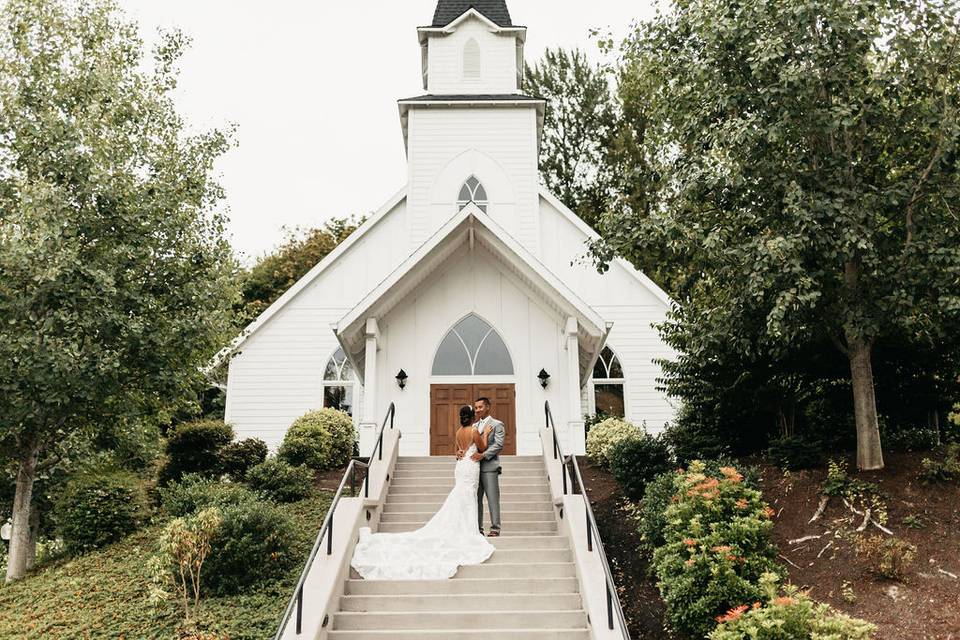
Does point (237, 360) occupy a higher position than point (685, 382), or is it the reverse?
point (237, 360)

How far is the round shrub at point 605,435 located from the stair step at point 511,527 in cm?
666

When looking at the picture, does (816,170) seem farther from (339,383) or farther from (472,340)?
(339,383)

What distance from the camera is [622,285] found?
22109mm

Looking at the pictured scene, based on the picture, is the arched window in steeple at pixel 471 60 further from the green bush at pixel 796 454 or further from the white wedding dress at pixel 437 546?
the white wedding dress at pixel 437 546

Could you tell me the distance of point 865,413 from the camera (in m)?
11.3

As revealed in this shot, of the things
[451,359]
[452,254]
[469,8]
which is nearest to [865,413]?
[451,359]

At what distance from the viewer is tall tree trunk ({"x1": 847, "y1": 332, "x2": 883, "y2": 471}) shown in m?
11.3

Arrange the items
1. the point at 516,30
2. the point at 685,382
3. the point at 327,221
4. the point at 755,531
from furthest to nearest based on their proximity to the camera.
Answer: the point at 327,221, the point at 516,30, the point at 685,382, the point at 755,531

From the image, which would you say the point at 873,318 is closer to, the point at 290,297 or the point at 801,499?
the point at 801,499

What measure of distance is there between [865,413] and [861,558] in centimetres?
271

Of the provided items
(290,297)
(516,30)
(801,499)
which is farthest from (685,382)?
(516,30)

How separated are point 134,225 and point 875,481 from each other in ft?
39.0

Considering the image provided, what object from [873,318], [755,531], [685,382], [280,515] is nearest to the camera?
[755,531]

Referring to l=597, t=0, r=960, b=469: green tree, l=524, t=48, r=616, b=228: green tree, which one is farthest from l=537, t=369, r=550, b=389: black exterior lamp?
l=524, t=48, r=616, b=228: green tree
